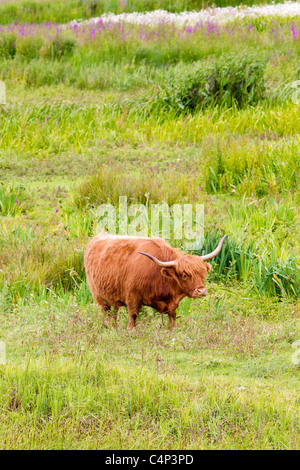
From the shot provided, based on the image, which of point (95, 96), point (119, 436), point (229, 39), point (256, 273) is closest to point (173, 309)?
point (119, 436)

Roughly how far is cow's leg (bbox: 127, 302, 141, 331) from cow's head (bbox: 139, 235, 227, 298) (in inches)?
17.8

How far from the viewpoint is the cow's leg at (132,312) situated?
5.30 meters

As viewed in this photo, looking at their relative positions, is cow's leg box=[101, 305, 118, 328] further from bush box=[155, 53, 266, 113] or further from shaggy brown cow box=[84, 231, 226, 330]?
bush box=[155, 53, 266, 113]

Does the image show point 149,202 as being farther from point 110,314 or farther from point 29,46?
point 29,46

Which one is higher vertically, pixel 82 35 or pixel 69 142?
pixel 82 35

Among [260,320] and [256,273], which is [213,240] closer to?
[256,273]

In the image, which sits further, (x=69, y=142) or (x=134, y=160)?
(x=69, y=142)

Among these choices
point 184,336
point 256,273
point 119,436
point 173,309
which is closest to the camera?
point 119,436

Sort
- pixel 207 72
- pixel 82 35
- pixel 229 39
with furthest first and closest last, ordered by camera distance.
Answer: pixel 82 35 < pixel 229 39 < pixel 207 72

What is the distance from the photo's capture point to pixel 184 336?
5.59 metres

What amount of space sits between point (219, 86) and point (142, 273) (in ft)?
32.8

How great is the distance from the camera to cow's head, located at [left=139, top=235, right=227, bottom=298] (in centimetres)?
491

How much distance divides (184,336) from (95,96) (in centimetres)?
1077

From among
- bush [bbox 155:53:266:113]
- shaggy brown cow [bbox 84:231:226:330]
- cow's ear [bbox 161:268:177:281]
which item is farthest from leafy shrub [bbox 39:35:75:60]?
cow's ear [bbox 161:268:177:281]
